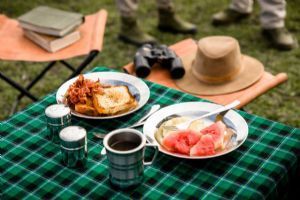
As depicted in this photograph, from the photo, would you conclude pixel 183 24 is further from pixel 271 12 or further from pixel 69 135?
pixel 69 135

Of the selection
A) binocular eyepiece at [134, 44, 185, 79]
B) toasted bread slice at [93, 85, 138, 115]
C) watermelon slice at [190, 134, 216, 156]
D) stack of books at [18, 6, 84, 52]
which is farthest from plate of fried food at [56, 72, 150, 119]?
stack of books at [18, 6, 84, 52]

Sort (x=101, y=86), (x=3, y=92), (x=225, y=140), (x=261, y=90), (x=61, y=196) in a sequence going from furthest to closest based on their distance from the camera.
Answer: (x=3, y=92) < (x=261, y=90) < (x=101, y=86) < (x=225, y=140) < (x=61, y=196)

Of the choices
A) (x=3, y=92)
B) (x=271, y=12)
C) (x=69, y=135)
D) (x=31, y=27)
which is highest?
(x=69, y=135)

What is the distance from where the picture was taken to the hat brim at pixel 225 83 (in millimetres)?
2773

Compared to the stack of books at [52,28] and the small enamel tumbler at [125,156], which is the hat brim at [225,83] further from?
the small enamel tumbler at [125,156]

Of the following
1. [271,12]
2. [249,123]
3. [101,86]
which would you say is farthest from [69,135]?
[271,12]

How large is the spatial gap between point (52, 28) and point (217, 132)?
1665mm

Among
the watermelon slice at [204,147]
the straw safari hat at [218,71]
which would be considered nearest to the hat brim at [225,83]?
the straw safari hat at [218,71]

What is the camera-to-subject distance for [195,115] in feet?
6.91

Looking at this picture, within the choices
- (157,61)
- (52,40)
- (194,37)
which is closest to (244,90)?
(157,61)

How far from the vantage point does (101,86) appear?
2.26 metres

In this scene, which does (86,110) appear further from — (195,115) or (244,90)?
(244,90)

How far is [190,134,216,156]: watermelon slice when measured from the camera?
6.06ft

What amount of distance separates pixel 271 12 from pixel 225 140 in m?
2.59
